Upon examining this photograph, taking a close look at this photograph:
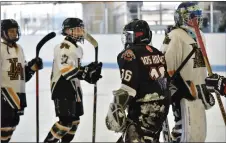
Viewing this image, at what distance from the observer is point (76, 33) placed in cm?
320

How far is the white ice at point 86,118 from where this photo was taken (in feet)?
12.3

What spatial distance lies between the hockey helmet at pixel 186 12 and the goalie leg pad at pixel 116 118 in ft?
2.74

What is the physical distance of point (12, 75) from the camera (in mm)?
3195

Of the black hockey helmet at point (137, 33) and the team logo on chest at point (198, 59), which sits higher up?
the black hockey helmet at point (137, 33)

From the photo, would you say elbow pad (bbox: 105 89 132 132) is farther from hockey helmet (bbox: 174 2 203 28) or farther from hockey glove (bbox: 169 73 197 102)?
hockey helmet (bbox: 174 2 203 28)

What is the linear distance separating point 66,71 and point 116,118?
3.13 ft

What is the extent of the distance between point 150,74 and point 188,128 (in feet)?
2.04

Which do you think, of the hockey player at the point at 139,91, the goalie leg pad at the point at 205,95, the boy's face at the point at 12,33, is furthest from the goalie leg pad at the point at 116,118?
the boy's face at the point at 12,33

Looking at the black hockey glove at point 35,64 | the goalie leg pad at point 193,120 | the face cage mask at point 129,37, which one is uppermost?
the face cage mask at point 129,37

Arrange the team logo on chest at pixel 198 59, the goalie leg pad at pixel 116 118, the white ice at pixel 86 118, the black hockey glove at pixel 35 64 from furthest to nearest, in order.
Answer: the white ice at pixel 86 118 → the black hockey glove at pixel 35 64 → the team logo on chest at pixel 198 59 → the goalie leg pad at pixel 116 118

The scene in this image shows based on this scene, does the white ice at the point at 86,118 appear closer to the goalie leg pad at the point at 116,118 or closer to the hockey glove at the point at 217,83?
the hockey glove at the point at 217,83

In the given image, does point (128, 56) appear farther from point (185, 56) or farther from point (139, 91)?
point (185, 56)

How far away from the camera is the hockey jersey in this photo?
120 inches

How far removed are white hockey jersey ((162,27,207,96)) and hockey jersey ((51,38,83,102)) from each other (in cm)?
64
